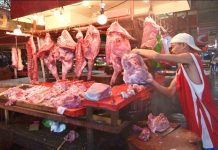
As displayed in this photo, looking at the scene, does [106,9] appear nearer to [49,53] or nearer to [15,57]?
[49,53]

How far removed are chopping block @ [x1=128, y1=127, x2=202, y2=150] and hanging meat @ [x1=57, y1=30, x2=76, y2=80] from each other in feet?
7.61

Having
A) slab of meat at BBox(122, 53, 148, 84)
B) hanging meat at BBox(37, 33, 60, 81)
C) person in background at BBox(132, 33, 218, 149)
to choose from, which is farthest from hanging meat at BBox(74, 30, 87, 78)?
person in background at BBox(132, 33, 218, 149)

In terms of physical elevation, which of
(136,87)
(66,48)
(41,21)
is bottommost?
(136,87)

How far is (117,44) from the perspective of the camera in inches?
151

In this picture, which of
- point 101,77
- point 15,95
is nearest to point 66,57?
point 101,77

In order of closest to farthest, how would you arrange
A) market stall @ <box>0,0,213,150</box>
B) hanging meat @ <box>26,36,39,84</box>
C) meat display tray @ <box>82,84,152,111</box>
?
meat display tray @ <box>82,84,152,111</box>, market stall @ <box>0,0,213,150</box>, hanging meat @ <box>26,36,39,84</box>

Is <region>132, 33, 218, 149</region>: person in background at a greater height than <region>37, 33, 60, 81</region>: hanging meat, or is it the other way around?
<region>37, 33, 60, 81</region>: hanging meat

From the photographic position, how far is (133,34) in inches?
165

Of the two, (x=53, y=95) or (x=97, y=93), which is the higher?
(x=97, y=93)

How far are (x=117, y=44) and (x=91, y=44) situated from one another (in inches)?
26.5

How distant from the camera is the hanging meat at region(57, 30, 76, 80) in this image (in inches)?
175

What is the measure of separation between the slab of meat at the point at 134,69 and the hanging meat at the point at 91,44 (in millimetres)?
886

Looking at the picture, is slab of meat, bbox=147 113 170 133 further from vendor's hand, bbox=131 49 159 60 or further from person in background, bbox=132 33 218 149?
vendor's hand, bbox=131 49 159 60

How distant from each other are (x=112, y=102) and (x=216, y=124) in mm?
1897
